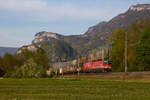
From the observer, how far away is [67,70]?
429 feet

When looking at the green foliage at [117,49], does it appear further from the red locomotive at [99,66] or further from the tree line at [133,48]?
the red locomotive at [99,66]

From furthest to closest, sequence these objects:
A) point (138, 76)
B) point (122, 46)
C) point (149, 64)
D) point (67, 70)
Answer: point (67, 70) → point (122, 46) → point (149, 64) → point (138, 76)

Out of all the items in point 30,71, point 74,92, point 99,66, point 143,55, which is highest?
point 143,55

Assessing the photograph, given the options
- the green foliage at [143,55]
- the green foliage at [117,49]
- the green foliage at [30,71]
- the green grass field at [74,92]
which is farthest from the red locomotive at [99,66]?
the green grass field at [74,92]

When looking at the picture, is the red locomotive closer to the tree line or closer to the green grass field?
the tree line

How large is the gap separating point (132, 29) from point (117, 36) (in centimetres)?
494

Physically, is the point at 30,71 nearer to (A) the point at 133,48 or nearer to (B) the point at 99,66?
(B) the point at 99,66

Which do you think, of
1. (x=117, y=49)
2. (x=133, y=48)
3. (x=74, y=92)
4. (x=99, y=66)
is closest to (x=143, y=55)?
(x=133, y=48)

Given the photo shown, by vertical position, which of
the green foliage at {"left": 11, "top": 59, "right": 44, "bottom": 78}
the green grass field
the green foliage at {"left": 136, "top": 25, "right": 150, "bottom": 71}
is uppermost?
the green foliage at {"left": 136, "top": 25, "right": 150, "bottom": 71}

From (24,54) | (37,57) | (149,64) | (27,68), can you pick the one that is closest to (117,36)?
(149,64)

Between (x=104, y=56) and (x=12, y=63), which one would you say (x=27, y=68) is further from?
(x=12, y=63)

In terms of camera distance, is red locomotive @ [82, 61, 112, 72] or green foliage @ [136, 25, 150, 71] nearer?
green foliage @ [136, 25, 150, 71]

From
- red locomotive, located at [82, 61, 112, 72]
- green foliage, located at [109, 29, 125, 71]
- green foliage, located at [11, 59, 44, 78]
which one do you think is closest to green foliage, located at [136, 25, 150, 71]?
red locomotive, located at [82, 61, 112, 72]

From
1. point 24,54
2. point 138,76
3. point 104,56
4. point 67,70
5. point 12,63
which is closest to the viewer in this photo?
point 138,76
